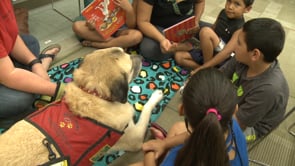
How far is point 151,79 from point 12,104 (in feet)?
3.29

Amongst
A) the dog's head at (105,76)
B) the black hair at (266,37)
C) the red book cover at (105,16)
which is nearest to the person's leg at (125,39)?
the red book cover at (105,16)

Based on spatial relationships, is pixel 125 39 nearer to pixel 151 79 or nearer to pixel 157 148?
pixel 151 79

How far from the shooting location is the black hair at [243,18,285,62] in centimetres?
137

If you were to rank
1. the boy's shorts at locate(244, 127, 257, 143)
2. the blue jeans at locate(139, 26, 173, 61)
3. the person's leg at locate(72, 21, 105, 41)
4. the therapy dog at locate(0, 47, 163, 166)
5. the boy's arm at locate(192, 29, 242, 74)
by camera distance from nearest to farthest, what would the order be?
the therapy dog at locate(0, 47, 163, 166) < the boy's shorts at locate(244, 127, 257, 143) < the boy's arm at locate(192, 29, 242, 74) < the blue jeans at locate(139, 26, 173, 61) < the person's leg at locate(72, 21, 105, 41)

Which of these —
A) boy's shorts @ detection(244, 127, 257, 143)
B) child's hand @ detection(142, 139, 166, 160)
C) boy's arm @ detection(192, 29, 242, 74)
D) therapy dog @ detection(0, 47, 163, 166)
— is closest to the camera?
therapy dog @ detection(0, 47, 163, 166)

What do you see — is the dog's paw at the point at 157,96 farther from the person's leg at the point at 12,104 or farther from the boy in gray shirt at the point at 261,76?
the person's leg at the point at 12,104

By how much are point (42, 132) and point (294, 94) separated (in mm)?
1971

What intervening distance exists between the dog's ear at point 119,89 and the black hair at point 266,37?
0.70m

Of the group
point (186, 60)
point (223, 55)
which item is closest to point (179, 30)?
point (186, 60)

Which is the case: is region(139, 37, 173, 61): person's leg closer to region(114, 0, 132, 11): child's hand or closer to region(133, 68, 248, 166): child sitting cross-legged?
region(114, 0, 132, 11): child's hand

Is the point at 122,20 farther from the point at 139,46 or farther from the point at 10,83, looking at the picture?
the point at 10,83

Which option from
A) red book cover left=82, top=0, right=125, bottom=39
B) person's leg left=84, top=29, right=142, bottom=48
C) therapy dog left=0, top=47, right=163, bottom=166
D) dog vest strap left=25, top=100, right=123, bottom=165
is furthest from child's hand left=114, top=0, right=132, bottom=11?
dog vest strap left=25, top=100, right=123, bottom=165

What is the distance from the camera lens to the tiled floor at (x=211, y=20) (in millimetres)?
1735

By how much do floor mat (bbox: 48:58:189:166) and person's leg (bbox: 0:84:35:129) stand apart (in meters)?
0.39
